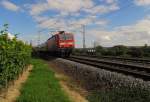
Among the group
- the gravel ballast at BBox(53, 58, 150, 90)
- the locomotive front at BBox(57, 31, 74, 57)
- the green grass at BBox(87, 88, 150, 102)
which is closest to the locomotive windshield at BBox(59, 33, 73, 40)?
the locomotive front at BBox(57, 31, 74, 57)

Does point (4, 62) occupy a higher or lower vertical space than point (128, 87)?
higher

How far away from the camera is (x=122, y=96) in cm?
1177

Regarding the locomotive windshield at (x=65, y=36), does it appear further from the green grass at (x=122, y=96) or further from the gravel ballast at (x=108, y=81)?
the green grass at (x=122, y=96)

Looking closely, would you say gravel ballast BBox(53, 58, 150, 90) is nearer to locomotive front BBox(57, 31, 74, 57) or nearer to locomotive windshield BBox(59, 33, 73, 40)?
→ locomotive front BBox(57, 31, 74, 57)

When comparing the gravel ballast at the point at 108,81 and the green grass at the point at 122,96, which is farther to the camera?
the gravel ballast at the point at 108,81

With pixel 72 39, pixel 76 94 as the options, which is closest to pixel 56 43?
pixel 72 39

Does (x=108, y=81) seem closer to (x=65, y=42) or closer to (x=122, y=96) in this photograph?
(x=122, y=96)

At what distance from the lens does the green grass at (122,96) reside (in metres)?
10.7

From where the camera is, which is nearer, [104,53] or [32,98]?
[32,98]

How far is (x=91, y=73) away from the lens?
1834 cm

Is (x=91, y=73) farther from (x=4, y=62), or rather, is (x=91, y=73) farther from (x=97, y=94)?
(x=4, y=62)

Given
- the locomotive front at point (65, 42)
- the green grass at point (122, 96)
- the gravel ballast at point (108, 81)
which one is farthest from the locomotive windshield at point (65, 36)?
the green grass at point (122, 96)

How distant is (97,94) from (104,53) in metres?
47.9

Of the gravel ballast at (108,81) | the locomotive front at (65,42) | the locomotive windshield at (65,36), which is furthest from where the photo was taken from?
the locomotive windshield at (65,36)
